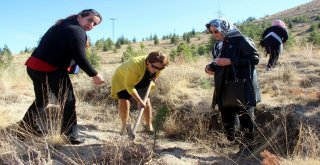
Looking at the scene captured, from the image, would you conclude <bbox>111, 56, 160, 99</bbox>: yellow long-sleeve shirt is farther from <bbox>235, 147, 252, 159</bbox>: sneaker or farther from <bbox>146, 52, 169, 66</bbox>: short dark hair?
<bbox>235, 147, 252, 159</bbox>: sneaker

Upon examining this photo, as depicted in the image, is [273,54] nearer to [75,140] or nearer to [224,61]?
[224,61]

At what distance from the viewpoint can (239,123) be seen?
17.0 ft

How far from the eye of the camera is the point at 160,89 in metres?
7.91

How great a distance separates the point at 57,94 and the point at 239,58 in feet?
6.94

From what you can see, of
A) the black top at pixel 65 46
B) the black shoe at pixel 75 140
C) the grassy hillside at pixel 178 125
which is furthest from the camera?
the black shoe at pixel 75 140

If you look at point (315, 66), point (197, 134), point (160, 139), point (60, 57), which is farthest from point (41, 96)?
point (315, 66)

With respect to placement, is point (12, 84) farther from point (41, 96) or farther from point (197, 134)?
point (197, 134)

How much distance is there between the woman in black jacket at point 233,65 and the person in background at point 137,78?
65cm

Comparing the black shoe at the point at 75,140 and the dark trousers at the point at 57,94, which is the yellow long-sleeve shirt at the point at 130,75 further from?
the black shoe at the point at 75,140

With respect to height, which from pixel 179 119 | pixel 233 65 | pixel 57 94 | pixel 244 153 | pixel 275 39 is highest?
pixel 275 39

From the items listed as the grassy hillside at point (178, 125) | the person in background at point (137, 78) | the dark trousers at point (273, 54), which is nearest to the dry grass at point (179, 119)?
the grassy hillside at point (178, 125)

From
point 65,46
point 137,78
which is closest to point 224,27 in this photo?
point 137,78

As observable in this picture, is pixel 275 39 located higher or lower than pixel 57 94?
higher

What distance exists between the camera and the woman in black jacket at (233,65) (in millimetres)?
4746
